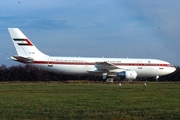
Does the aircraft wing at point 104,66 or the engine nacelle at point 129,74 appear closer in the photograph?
the engine nacelle at point 129,74

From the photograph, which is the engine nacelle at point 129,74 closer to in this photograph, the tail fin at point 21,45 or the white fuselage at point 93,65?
the white fuselage at point 93,65

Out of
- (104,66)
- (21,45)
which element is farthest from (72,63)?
(21,45)

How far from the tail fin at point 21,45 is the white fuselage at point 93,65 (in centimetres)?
151

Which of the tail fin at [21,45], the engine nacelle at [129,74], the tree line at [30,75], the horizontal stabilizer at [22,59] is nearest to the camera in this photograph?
the horizontal stabilizer at [22,59]

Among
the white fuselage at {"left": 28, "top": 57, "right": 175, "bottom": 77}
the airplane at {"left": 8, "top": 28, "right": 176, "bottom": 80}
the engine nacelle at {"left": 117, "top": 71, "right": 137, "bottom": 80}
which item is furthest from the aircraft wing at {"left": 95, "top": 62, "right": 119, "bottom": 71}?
the engine nacelle at {"left": 117, "top": 71, "right": 137, "bottom": 80}

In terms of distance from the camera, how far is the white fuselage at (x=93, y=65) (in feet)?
169

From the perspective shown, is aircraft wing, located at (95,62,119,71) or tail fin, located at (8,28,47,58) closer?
aircraft wing, located at (95,62,119,71)

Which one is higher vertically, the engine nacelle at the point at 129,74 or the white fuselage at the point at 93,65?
the white fuselage at the point at 93,65

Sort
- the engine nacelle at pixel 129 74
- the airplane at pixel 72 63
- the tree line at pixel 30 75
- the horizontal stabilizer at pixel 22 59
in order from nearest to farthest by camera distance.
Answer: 1. the horizontal stabilizer at pixel 22 59
2. the engine nacelle at pixel 129 74
3. the airplane at pixel 72 63
4. the tree line at pixel 30 75

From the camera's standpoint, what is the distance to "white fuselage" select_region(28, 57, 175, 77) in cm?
5144

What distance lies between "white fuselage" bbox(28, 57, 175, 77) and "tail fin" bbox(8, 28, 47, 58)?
1.51m

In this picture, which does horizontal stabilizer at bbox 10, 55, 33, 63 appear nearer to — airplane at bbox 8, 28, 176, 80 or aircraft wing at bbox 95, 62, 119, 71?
airplane at bbox 8, 28, 176, 80

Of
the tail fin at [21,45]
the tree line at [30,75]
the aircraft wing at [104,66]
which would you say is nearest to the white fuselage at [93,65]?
the aircraft wing at [104,66]

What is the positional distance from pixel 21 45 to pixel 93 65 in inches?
396
